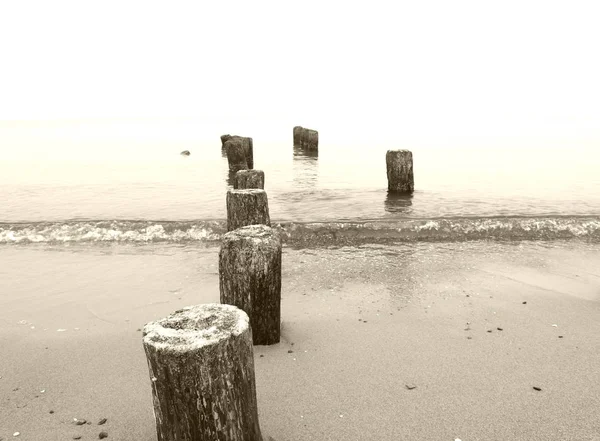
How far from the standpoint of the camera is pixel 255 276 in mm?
4230

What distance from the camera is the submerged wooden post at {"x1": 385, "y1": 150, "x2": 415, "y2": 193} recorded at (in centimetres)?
1430

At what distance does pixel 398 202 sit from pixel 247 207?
7.76 metres

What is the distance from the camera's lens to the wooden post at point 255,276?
13.7ft

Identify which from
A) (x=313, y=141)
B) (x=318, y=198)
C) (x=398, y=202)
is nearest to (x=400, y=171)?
(x=398, y=202)

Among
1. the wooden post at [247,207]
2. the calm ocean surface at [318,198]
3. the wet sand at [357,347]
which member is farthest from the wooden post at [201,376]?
the calm ocean surface at [318,198]

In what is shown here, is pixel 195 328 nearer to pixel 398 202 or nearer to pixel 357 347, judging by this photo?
pixel 357 347

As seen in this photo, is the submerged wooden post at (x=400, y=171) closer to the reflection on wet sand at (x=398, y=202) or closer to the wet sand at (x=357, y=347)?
the reflection on wet sand at (x=398, y=202)

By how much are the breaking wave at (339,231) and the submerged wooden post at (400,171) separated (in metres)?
4.96

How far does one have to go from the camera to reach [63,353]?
14.3 feet

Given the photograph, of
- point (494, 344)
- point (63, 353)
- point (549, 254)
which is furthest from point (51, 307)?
point (549, 254)

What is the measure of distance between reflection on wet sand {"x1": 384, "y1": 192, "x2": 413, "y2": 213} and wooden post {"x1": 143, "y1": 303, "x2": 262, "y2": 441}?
9943 mm

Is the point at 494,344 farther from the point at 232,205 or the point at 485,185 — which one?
the point at 485,185

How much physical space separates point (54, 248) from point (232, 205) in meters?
4.08

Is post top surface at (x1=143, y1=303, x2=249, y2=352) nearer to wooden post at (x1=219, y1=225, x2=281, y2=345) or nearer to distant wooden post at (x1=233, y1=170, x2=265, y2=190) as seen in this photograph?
wooden post at (x1=219, y1=225, x2=281, y2=345)
